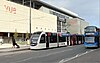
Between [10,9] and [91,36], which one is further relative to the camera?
[10,9]

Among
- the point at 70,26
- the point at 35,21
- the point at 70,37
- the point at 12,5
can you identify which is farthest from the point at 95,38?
the point at 70,26

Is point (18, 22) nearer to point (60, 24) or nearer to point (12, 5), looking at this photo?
point (12, 5)

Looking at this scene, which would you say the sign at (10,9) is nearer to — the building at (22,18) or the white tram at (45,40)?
the building at (22,18)

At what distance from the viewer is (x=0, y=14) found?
6638 centimetres

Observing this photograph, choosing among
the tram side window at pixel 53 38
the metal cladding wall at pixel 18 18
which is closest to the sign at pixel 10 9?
the metal cladding wall at pixel 18 18

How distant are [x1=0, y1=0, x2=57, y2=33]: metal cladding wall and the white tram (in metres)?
20.4

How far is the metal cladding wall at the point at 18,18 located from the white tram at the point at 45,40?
2044cm

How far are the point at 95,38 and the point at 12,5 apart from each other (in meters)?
33.6

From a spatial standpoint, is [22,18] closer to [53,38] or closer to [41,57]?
[53,38]

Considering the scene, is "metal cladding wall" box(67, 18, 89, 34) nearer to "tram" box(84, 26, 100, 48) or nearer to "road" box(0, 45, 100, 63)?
A: "tram" box(84, 26, 100, 48)

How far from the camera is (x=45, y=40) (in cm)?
4484

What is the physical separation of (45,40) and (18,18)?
32732 mm

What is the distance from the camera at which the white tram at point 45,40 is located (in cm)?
4272

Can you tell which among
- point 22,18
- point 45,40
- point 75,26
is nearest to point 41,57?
point 45,40
